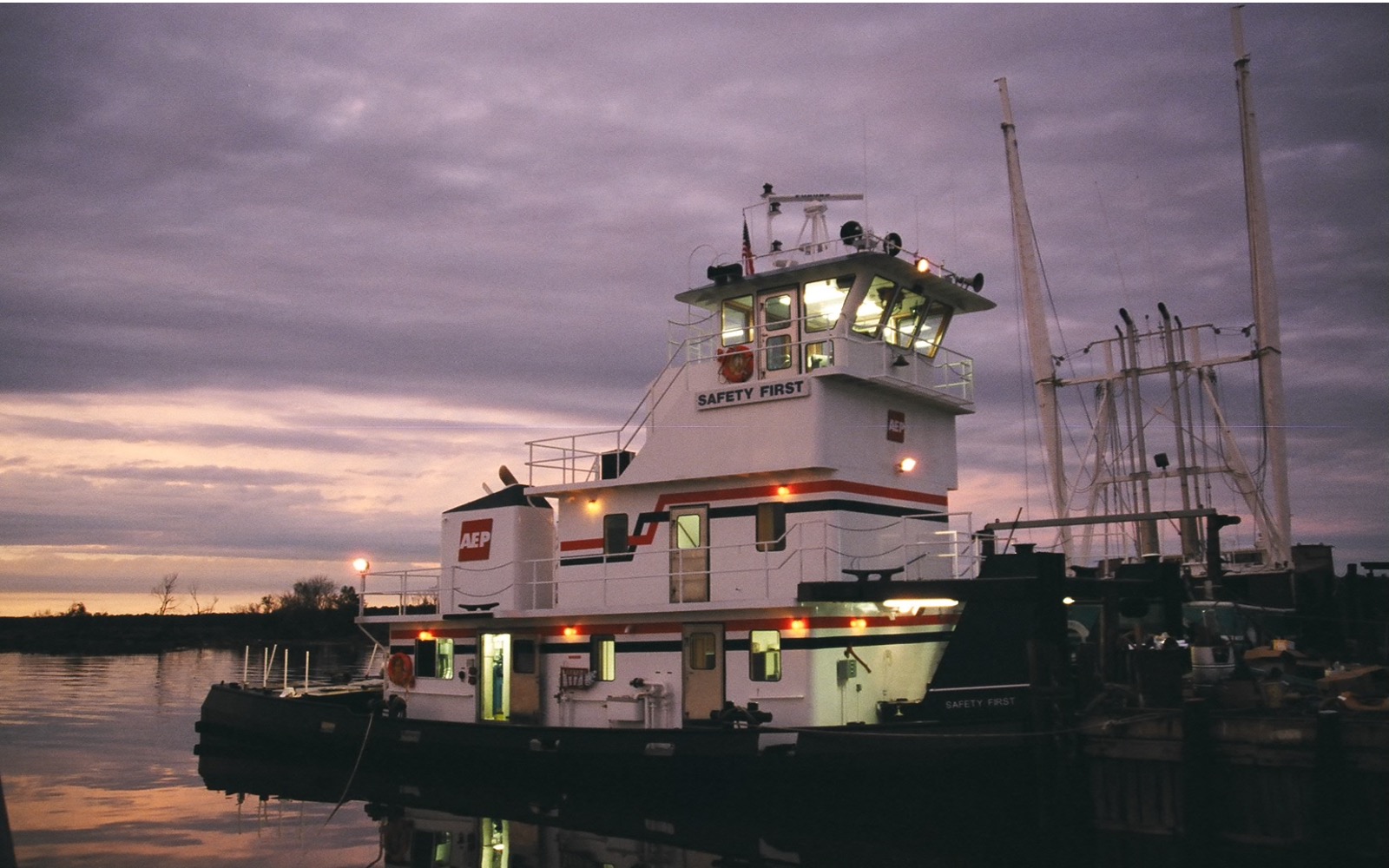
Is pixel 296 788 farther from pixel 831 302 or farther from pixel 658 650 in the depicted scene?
pixel 831 302

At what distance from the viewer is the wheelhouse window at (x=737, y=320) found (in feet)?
56.4

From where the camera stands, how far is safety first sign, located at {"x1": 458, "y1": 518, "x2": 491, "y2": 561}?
1884cm

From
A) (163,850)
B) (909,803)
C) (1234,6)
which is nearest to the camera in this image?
(909,803)

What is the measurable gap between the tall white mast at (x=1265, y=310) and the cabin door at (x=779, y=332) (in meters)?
16.3

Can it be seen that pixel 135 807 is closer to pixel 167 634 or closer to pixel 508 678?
pixel 508 678

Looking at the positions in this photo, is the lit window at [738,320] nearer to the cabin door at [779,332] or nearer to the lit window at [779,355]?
the cabin door at [779,332]

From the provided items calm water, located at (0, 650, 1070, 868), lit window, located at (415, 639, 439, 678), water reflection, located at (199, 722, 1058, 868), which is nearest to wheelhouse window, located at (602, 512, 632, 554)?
water reflection, located at (199, 722, 1058, 868)

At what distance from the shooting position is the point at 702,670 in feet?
52.2

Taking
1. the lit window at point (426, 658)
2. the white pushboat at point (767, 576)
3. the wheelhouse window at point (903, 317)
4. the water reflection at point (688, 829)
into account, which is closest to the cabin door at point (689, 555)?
the white pushboat at point (767, 576)

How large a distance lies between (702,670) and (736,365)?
4702mm

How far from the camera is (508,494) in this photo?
1900cm

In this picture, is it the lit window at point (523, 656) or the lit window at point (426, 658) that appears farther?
the lit window at point (426, 658)

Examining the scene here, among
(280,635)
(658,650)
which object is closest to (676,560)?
(658,650)

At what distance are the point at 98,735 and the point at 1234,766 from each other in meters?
26.4
